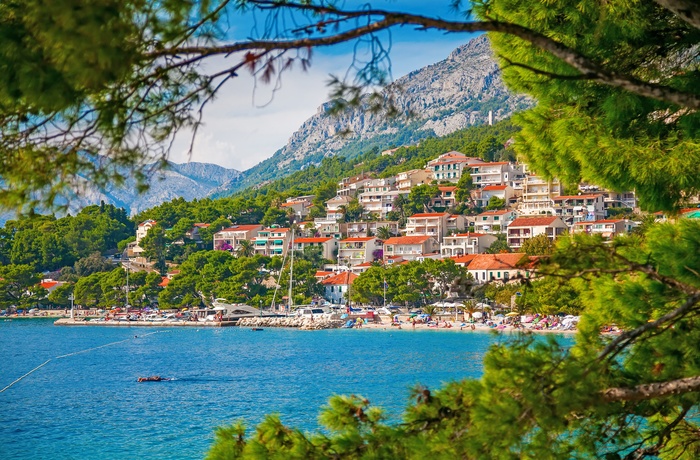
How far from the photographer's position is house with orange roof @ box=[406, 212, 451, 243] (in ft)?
214

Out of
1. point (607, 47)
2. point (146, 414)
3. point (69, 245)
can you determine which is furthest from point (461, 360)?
point (69, 245)

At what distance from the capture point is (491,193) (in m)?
71.0

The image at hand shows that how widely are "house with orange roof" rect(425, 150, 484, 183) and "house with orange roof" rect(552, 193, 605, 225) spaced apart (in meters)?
17.0

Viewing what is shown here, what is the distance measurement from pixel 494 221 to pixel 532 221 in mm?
7938

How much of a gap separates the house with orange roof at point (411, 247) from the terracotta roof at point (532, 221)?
22.6ft

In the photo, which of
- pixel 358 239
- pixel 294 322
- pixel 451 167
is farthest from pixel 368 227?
pixel 294 322

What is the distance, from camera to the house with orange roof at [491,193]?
7044 centimetres

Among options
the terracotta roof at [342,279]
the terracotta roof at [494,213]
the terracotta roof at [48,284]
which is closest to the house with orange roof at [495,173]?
the terracotta roof at [494,213]

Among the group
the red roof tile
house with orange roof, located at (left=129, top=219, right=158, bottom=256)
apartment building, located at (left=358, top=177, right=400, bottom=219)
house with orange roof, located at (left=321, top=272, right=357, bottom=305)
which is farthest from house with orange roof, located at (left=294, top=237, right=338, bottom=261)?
house with orange roof, located at (left=129, top=219, right=158, bottom=256)

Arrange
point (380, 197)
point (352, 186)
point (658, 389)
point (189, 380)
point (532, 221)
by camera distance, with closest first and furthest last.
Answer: point (658, 389)
point (189, 380)
point (532, 221)
point (380, 197)
point (352, 186)

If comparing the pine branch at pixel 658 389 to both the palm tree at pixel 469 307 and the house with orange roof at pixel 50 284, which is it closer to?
the palm tree at pixel 469 307

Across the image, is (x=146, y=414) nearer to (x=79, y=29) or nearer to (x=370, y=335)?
(x=79, y=29)

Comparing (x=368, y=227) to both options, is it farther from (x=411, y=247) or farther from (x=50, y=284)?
(x=50, y=284)

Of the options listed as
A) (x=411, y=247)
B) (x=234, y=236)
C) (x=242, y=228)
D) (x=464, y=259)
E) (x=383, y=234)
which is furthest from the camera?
(x=242, y=228)
